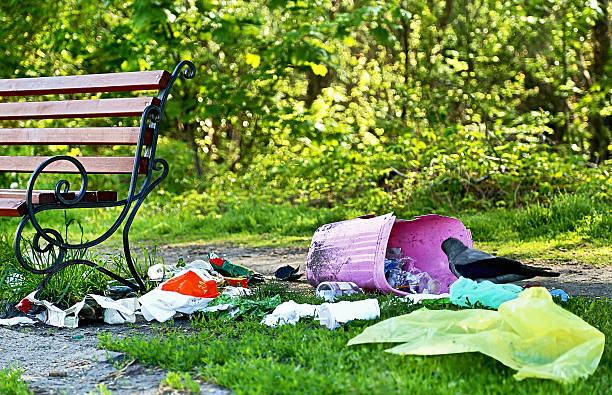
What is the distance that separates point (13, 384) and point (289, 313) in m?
1.31

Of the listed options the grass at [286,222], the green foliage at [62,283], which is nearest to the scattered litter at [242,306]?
the green foliage at [62,283]

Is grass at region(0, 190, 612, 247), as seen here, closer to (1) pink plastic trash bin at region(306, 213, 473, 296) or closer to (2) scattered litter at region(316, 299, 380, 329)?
(1) pink plastic trash bin at region(306, 213, 473, 296)

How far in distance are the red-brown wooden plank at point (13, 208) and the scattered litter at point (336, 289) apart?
64.8 inches

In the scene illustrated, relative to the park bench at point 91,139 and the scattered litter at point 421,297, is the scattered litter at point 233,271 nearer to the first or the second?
the park bench at point 91,139

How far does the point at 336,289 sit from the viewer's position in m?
3.96

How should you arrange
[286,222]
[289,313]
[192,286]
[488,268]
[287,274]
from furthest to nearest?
[286,222]
[287,274]
[488,268]
[192,286]
[289,313]

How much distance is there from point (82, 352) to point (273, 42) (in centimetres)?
783

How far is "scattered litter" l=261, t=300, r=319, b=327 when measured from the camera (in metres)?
3.29

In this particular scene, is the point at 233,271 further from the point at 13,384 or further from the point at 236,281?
the point at 13,384

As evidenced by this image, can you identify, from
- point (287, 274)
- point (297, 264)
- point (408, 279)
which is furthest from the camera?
point (297, 264)

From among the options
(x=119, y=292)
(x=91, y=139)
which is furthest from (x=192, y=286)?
(x=91, y=139)

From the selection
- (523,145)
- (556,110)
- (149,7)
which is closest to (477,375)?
(523,145)

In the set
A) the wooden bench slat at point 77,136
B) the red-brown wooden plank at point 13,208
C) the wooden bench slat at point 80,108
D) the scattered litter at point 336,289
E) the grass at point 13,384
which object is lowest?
the scattered litter at point 336,289

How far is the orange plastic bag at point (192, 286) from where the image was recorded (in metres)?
3.68
